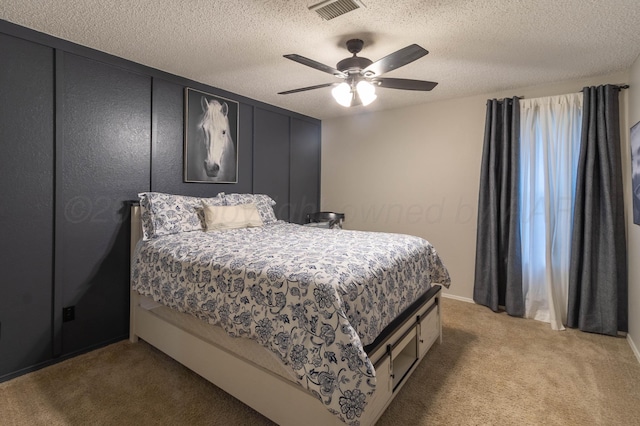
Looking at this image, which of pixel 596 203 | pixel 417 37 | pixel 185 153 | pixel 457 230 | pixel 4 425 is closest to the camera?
pixel 4 425

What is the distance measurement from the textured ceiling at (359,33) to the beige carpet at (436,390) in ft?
7.64

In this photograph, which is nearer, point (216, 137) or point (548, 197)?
point (548, 197)

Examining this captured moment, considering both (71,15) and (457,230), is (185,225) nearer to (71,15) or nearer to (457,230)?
(71,15)

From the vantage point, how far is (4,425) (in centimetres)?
172

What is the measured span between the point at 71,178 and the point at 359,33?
2369mm

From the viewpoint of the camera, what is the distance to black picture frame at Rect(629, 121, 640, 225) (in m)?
2.41

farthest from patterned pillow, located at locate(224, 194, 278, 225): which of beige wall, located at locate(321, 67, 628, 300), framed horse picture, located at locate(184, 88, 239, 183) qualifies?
beige wall, located at locate(321, 67, 628, 300)

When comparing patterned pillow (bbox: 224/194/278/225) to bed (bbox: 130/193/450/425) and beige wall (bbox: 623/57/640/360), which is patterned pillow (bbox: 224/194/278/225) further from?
beige wall (bbox: 623/57/640/360)

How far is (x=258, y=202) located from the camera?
11.7ft

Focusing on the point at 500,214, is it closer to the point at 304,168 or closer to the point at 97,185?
the point at 304,168

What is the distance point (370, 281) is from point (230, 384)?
1013mm

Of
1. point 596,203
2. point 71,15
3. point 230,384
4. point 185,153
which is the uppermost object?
point 71,15

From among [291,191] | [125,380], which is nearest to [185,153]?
[291,191]

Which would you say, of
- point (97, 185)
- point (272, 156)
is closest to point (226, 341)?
point (97, 185)
